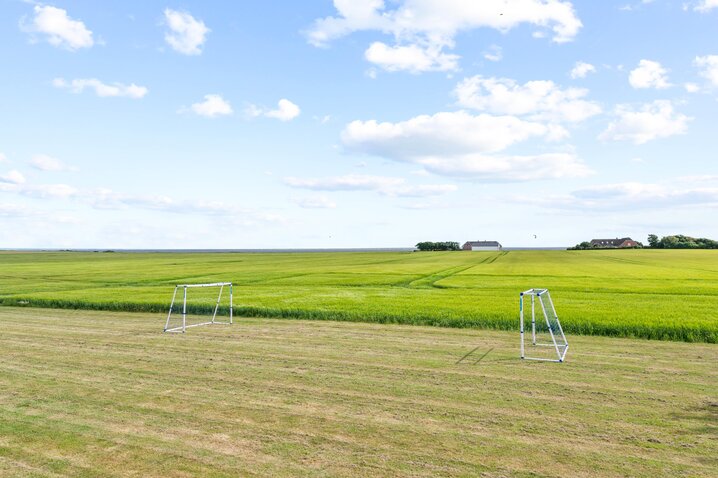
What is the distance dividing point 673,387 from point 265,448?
1072cm

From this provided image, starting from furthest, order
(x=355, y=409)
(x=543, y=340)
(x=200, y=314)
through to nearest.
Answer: (x=200, y=314), (x=543, y=340), (x=355, y=409)

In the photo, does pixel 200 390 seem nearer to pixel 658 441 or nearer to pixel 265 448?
pixel 265 448

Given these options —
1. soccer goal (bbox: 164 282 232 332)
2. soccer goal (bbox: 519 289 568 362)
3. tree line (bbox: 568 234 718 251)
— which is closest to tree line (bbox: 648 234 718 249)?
tree line (bbox: 568 234 718 251)

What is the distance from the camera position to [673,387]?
12.3 metres

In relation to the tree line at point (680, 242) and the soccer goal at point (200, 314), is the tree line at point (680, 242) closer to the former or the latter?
the tree line at point (680, 242)

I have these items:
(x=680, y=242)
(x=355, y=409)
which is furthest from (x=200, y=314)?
(x=680, y=242)

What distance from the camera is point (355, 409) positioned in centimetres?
1077

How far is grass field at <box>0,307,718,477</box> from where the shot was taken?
8125mm

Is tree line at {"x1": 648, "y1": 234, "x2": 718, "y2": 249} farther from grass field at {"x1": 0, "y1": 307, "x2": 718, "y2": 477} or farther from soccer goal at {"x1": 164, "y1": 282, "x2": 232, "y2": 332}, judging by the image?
Answer: soccer goal at {"x1": 164, "y1": 282, "x2": 232, "y2": 332}

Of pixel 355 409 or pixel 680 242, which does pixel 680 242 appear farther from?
pixel 355 409

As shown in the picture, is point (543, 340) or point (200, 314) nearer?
point (543, 340)

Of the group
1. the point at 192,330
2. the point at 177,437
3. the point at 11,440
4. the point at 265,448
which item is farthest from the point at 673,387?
the point at 192,330

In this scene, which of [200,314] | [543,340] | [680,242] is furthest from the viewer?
[680,242]

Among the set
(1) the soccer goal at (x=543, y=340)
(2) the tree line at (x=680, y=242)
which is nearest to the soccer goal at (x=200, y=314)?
(1) the soccer goal at (x=543, y=340)
